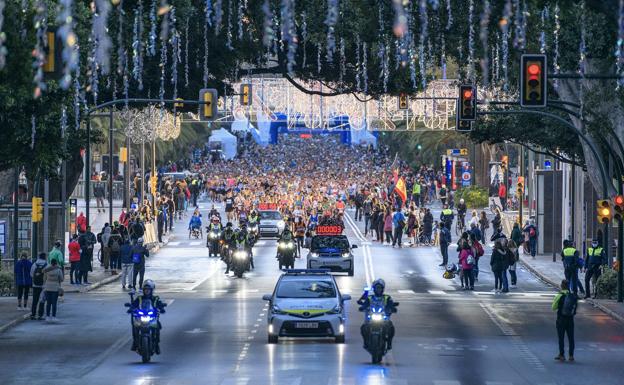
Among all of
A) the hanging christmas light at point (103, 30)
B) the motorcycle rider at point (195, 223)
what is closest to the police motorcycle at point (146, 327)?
the hanging christmas light at point (103, 30)

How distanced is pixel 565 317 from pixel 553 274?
25.9m

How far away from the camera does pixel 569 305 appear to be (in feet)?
86.8

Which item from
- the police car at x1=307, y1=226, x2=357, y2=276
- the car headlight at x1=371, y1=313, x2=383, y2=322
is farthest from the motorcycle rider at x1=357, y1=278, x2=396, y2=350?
the police car at x1=307, y1=226, x2=357, y2=276

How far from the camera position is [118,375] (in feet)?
77.2

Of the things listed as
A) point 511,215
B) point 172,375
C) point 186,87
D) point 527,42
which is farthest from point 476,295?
point 511,215

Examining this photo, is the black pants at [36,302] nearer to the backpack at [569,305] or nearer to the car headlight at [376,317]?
the car headlight at [376,317]

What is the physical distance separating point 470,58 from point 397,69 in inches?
125

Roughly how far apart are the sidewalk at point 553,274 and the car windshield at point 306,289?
8638mm

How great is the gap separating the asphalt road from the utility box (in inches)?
677

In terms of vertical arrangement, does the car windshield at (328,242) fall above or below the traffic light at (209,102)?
below

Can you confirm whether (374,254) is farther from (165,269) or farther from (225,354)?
(225,354)

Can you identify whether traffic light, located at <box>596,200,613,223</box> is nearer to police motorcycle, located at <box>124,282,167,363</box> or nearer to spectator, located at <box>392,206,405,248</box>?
police motorcycle, located at <box>124,282,167,363</box>

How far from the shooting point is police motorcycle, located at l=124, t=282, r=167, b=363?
2539 centimetres

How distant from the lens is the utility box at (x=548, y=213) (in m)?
63.2
